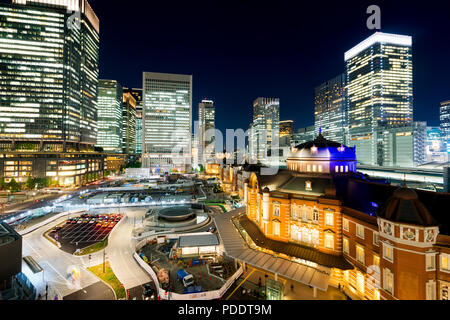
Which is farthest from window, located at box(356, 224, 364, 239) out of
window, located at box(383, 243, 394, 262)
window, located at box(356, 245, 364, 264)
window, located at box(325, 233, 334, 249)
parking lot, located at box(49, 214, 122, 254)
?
parking lot, located at box(49, 214, 122, 254)

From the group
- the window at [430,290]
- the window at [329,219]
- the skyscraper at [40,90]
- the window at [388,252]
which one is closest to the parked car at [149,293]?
the window at [329,219]

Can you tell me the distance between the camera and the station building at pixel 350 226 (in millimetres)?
20500

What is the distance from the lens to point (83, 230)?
165 feet

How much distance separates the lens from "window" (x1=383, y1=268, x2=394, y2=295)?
21859 millimetres

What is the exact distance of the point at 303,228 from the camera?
3284 centimetres

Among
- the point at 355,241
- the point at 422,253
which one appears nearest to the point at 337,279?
the point at 355,241

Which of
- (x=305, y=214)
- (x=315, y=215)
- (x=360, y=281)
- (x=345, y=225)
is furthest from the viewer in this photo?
(x=305, y=214)

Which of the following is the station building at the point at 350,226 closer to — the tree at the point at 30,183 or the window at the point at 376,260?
→ the window at the point at 376,260

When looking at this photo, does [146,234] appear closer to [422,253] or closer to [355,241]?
[355,241]

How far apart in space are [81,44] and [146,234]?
14488 centimetres

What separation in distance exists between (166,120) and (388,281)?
6926 inches

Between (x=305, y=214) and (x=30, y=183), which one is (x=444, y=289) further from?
(x=30, y=183)

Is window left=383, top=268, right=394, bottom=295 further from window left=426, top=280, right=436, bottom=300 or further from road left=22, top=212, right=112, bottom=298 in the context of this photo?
road left=22, top=212, right=112, bottom=298

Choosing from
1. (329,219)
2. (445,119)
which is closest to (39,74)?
(329,219)
